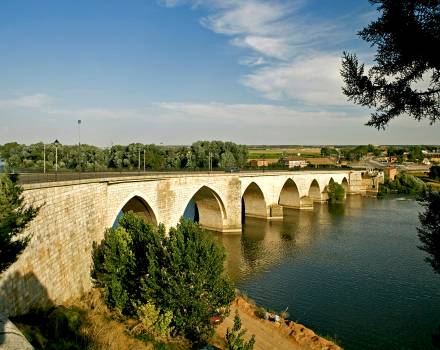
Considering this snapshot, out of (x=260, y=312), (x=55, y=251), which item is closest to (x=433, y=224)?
(x=260, y=312)

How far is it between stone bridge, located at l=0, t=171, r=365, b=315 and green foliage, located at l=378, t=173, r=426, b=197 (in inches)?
1589

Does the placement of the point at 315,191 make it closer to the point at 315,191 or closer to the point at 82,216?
the point at 315,191

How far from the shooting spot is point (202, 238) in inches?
616

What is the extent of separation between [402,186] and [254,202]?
1596 inches

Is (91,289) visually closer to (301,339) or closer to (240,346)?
(240,346)

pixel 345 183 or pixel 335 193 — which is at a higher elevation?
pixel 345 183

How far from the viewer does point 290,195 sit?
53.6 m

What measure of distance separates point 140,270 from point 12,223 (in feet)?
32.3

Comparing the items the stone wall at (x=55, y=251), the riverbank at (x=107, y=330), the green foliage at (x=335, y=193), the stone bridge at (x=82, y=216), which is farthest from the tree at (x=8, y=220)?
the green foliage at (x=335, y=193)

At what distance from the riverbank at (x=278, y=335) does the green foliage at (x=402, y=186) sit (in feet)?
192

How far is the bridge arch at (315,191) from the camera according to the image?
59531 millimetres

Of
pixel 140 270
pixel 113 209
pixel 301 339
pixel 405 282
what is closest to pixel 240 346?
pixel 301 339

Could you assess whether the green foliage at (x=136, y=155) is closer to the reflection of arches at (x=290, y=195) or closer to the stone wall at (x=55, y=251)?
the reflection of arches at (x=290, y=195)

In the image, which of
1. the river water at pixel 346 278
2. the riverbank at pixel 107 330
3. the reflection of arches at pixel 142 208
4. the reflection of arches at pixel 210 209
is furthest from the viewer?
the reflection of arches at pixel 210 209
